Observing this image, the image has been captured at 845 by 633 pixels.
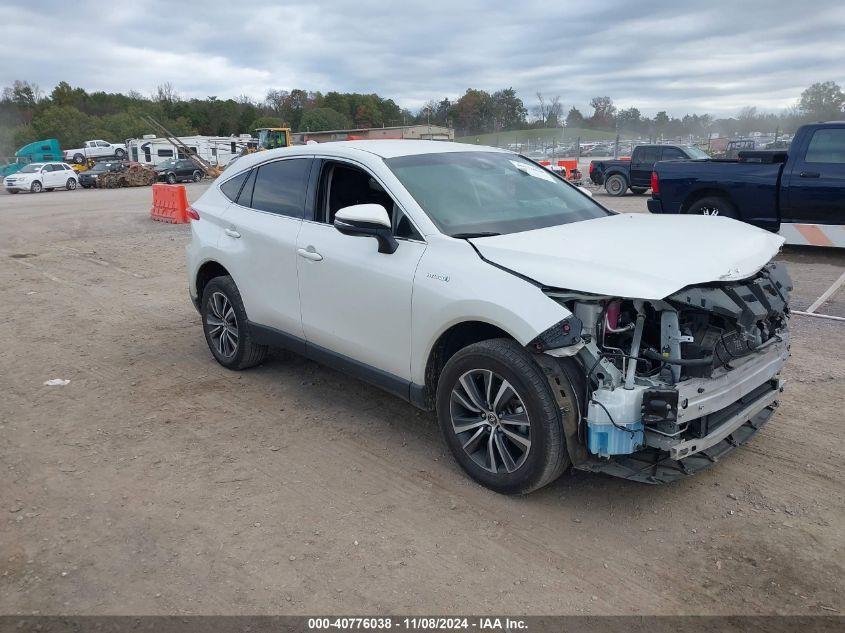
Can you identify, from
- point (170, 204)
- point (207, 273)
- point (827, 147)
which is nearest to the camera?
point (207, 273)

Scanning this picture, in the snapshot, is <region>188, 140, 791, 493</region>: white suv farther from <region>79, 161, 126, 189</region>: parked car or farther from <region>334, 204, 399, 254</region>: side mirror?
<region>79, 161, 126, 189</region>: parked car

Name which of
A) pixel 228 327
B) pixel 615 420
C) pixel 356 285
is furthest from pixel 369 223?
pixel 228 327

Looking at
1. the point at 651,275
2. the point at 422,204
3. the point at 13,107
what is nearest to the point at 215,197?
the point at 422,204

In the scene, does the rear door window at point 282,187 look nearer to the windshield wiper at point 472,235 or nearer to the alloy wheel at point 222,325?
the alloy wheel at point 222,325

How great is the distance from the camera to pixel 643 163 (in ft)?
73.0

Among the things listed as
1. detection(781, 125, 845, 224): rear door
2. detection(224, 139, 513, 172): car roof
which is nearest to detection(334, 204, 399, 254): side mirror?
detection(224, 139, 513, 172): car roof

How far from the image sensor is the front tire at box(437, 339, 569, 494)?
132 inches

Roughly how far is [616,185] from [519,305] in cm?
2162

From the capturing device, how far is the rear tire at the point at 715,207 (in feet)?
34.2

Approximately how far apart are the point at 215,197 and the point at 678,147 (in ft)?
63.8

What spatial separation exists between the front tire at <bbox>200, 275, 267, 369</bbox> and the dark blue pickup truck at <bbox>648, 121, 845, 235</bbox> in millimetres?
7923

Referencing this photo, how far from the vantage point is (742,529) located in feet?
11.1

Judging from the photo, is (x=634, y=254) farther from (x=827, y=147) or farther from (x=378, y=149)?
(x=827, y=147)

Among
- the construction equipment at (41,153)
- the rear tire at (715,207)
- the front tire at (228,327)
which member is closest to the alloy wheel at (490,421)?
the front tire at (228,327)
